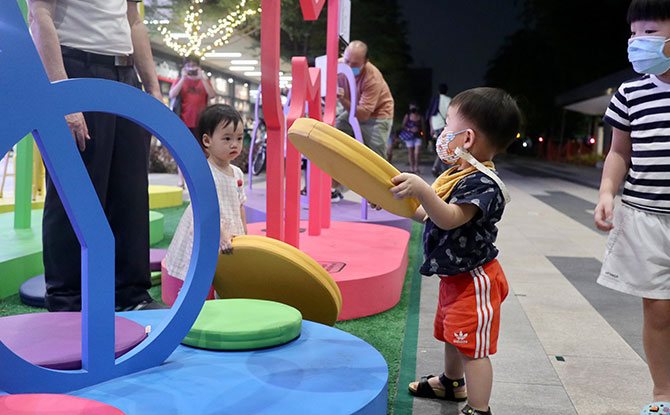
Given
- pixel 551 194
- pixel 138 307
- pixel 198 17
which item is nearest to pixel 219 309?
pixel 138 307

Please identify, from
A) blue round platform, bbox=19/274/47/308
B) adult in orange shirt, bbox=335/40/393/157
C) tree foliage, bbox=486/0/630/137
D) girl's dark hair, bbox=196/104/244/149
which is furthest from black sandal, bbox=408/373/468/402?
tree foliage, bbox=486/0/630/137

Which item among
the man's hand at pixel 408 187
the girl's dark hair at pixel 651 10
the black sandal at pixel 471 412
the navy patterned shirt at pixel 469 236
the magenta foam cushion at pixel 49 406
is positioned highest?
the girl's dark hair at pixel 651 10

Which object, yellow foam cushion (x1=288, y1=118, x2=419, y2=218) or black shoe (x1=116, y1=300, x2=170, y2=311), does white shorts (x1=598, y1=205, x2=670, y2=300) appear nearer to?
yellow foam cushion (x1=288, y1=118, x2=419, y2=218)

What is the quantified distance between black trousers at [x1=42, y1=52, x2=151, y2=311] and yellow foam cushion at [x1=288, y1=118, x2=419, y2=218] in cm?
114

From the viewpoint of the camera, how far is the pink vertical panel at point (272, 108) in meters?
3.01

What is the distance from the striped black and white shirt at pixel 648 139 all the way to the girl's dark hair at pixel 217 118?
1.73 meters

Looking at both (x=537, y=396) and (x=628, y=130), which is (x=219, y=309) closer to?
(x=537, y=396)

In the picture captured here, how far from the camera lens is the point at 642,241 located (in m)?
2.08

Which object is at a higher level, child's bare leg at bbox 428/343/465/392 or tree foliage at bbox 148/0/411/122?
tree foliage at bbox 148/0/411/122

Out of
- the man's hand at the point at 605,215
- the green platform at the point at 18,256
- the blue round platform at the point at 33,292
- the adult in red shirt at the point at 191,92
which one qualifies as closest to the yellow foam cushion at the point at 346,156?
the man's hand at the point at 605,215

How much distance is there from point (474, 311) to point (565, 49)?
3390 cm

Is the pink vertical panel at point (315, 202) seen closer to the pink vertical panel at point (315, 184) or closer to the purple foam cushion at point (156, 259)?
the pink vertical panel at point (315, 184)

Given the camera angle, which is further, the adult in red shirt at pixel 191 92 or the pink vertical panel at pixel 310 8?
the adult in red shirt at pixel 191 92

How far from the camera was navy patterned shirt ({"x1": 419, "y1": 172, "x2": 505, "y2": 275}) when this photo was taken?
6.41ft
